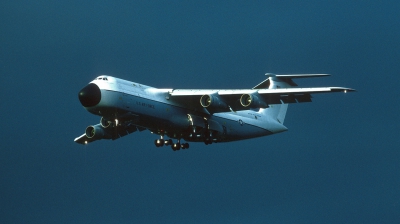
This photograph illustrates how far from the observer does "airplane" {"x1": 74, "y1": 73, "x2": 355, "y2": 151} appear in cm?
4000

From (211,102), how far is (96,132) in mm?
7911

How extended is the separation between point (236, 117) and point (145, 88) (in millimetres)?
6525

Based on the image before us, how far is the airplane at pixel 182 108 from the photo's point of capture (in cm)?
4000

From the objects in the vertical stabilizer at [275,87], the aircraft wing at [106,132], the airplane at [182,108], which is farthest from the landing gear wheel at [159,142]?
the vertical stabilizer at [275,87]

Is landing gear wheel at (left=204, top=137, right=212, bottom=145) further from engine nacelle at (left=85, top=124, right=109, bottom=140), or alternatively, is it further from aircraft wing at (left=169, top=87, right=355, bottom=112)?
engine nacelle at (left=85, top=124, right=109, bottom=140)

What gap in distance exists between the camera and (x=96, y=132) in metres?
45.6

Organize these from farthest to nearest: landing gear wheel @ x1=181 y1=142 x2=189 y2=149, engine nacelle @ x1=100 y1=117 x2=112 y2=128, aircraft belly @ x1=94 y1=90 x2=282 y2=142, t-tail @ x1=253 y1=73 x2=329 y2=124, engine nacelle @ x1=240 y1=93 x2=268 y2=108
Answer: t-tail @ x1=253 y1=73 x2=329 y2=124 → engine nacelle @ x1=100 y1=117 x2=112 y2=128 → landing gear wheel @ x1=181 y1=142 x2=189 y2=149 → engine nacelle @ x1=240 y1=93 x2=268 y2=108 → aircraft belly @ x1=94 y1=90 x2=282 y2=142

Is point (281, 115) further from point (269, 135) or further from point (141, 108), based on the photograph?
point (141, 108)

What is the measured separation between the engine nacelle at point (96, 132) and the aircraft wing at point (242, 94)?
556cm

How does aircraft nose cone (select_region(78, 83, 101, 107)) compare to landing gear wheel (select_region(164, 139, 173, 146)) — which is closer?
aircraft nose cone (select_region(78, 83, 101, 107))

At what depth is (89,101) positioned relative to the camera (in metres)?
39.6

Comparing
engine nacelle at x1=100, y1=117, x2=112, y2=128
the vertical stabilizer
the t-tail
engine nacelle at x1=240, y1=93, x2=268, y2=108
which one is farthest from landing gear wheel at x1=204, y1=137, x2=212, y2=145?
engine nacelle at x1=100, y1=117, x2=112, y2=128

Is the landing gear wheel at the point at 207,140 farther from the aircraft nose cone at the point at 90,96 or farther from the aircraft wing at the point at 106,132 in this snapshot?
the aircraft nose cone at the point at 90,96

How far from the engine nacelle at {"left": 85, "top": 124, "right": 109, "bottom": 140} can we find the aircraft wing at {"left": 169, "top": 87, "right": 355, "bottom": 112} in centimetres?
556
